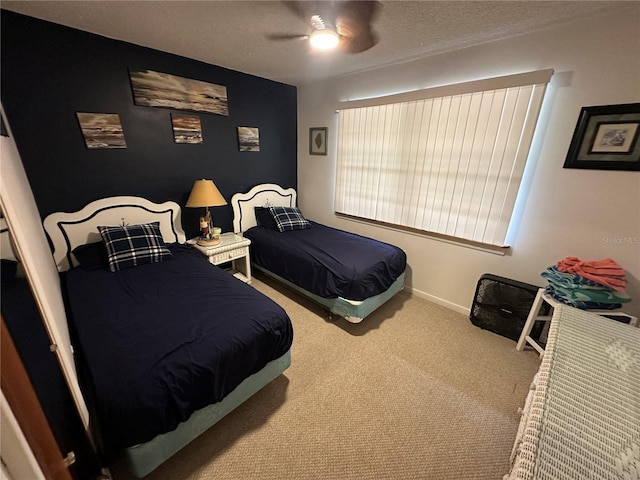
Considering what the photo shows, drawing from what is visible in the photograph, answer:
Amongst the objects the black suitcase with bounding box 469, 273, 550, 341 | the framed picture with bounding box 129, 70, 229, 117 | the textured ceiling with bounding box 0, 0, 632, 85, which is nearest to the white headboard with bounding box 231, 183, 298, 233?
the framed picture with bounding box 129, 70, 229, 117

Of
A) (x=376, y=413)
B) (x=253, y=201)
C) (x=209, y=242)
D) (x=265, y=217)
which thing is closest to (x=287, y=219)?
(x=265, y=217)

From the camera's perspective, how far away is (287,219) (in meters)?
3.17

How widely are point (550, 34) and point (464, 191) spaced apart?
1.15 m

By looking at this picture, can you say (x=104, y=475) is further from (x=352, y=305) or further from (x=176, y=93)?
(x=176, y=93)

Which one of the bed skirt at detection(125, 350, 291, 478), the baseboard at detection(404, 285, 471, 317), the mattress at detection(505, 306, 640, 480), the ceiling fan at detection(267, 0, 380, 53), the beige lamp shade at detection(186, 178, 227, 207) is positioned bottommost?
the baseboard at detection(404, 285, 471, 317)

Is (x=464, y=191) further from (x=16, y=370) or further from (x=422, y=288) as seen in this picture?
(x=16, y=370)

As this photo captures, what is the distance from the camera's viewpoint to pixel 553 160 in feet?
6.13

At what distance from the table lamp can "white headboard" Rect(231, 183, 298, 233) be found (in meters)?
0.46

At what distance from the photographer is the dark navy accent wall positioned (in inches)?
70.7

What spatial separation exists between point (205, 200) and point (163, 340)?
59.8 inches

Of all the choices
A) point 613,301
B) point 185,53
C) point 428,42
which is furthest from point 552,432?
point 185,53

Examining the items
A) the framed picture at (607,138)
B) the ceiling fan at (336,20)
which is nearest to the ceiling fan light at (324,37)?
the ceiling fan at (336,20)

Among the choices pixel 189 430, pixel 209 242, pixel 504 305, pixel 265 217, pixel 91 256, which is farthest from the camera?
pixel 265 217

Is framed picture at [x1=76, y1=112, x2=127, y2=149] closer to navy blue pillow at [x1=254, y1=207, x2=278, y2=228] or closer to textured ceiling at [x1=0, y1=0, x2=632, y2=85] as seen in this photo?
textured ceiling at [x1=0, y1=0, x2=632, y2=85]
